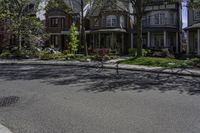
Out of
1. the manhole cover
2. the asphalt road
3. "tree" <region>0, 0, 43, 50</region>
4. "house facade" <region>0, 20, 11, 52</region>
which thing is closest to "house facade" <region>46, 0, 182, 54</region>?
"tree" <region>0, 0, 43, 50</region>

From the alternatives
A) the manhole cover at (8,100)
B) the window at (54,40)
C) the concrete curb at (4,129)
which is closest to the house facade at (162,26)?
the window at (54,40)

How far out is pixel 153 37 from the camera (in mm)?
48469

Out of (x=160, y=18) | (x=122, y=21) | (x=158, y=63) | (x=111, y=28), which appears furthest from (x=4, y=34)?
(x=158, y=63)

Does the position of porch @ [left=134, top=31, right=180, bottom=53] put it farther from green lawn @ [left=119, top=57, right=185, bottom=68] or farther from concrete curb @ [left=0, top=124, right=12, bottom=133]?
concrete curb @ [left=0, top=124, right=12, bottom=133]

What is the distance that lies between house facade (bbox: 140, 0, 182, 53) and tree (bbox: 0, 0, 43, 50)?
49.2ft

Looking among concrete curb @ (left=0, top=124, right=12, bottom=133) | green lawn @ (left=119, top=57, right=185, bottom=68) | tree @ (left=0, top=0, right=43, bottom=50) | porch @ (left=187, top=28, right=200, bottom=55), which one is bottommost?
concrete curb @ (left=0, top=124, right=12, bottom=133)

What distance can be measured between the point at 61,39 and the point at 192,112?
150 feet

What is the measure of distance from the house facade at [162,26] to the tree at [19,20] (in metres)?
15.0

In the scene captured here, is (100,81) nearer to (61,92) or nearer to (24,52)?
(61,92)

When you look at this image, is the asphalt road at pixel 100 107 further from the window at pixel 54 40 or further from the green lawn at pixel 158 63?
the window at pixel 54 40

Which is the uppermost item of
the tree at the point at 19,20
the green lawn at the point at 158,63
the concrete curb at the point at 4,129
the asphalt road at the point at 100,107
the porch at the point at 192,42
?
the tree at the point at 19,20

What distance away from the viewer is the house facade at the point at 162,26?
46281 millimetres

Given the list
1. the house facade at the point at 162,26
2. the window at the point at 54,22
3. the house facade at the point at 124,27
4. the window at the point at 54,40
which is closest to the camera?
the house facade at the point at 162,26

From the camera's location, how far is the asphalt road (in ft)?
25.7
